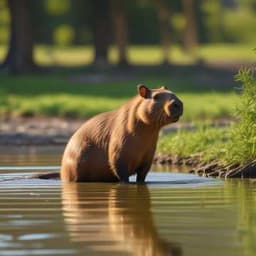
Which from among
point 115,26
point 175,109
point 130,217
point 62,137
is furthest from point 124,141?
point 115,26

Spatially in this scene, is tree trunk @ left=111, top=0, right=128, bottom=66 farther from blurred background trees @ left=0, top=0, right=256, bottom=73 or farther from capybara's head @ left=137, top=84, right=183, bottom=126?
capybara's head @ left=137, top=84, right=183, bottom=126

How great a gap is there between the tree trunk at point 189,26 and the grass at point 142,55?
610 millimetres

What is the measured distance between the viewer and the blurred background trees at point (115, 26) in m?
50.6

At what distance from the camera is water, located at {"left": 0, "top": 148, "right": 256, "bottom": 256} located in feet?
33.2

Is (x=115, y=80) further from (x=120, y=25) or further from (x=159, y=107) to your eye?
(x=159, y=107)

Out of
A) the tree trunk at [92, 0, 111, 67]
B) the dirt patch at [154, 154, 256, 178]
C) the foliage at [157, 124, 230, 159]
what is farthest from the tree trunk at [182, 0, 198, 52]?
the dirt patch at [154, 154, 256, 178]

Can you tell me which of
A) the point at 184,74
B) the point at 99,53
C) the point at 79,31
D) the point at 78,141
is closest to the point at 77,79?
the point at 184,74

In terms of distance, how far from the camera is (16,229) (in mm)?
11297

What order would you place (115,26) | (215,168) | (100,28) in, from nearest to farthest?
1. (215,168)
2. (100,28)
3. (115,26)

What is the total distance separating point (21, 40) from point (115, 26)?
13.7m

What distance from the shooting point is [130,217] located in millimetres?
12125

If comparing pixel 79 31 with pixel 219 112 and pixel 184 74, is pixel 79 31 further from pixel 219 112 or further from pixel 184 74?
pixel 219 112

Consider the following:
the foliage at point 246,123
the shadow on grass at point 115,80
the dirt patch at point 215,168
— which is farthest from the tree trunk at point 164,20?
the foliage at point 246,123

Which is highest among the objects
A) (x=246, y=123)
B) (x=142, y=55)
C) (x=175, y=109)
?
(x=175, y=109)
